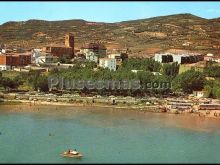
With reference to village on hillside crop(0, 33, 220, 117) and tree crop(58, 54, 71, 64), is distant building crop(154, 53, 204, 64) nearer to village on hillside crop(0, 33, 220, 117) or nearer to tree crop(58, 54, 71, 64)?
village on hillside crop(0, 33, 220, 117)

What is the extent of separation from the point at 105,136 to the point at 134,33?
124ft

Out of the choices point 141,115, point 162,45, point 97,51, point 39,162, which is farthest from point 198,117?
point 162,45

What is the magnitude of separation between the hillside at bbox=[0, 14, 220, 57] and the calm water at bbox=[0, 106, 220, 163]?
74.2ft

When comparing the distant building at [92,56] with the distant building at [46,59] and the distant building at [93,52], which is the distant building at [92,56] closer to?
the distant building at [93,52]

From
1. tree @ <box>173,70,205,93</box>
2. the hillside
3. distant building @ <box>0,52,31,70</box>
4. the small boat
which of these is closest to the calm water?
the small boat

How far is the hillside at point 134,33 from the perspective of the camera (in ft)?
150

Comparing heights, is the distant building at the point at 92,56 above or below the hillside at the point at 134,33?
below

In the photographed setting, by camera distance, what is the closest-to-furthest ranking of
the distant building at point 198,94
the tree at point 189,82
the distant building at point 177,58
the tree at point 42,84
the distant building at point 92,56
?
1. the distant building at point 198,94
2. the tree at point 42,84
3. the tree at point 189,82
4. the distant building at point 177,58
5. the distant building at point 92,56

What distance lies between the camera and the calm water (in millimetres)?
13109

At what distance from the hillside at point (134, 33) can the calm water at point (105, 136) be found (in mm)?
22602

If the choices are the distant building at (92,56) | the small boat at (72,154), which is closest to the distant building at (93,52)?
the distant building at (92,56)

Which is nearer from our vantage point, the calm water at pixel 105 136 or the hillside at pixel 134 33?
the calm water at pixel 105 136

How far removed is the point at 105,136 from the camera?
15.5 meters

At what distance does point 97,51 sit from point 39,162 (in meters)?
25.0
